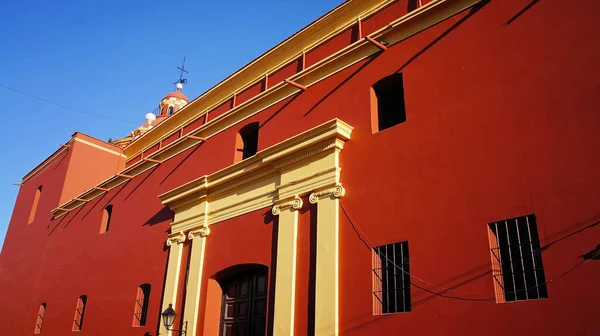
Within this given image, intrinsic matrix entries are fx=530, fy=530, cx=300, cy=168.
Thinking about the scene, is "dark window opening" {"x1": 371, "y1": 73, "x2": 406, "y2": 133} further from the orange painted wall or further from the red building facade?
the orange painted wall

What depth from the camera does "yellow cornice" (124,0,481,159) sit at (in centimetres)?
908

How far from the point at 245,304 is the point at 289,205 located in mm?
2458

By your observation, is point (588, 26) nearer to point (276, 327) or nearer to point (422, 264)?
point (422, 264)

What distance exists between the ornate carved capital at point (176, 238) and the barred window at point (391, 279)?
19.7ft

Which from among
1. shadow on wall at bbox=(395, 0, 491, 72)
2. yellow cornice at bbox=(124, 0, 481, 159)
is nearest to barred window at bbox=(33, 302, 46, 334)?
yellow cornice at bbox=(124, 0, 481, 159)

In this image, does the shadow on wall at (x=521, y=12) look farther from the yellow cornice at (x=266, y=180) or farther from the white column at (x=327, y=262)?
the white column at (x=327, y=262)

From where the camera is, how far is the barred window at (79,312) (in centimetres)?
1586

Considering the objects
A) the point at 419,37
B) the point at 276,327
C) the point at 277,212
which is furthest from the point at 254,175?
the point at 419,37

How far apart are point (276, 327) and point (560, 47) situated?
6.38 meters

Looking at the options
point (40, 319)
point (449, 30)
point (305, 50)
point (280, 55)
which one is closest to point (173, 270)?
point (280, 55)

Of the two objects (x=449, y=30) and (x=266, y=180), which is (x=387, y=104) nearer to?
(x=449, y=30)

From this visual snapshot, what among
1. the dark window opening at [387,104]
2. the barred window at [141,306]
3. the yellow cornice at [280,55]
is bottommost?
the barred window at [141,306]

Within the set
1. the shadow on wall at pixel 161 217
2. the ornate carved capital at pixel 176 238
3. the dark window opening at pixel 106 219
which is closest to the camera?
the ornate carved capital at pixel 176 238

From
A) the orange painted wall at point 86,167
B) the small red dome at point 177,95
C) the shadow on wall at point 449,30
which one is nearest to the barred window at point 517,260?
the shadow on wall at point 449,30
